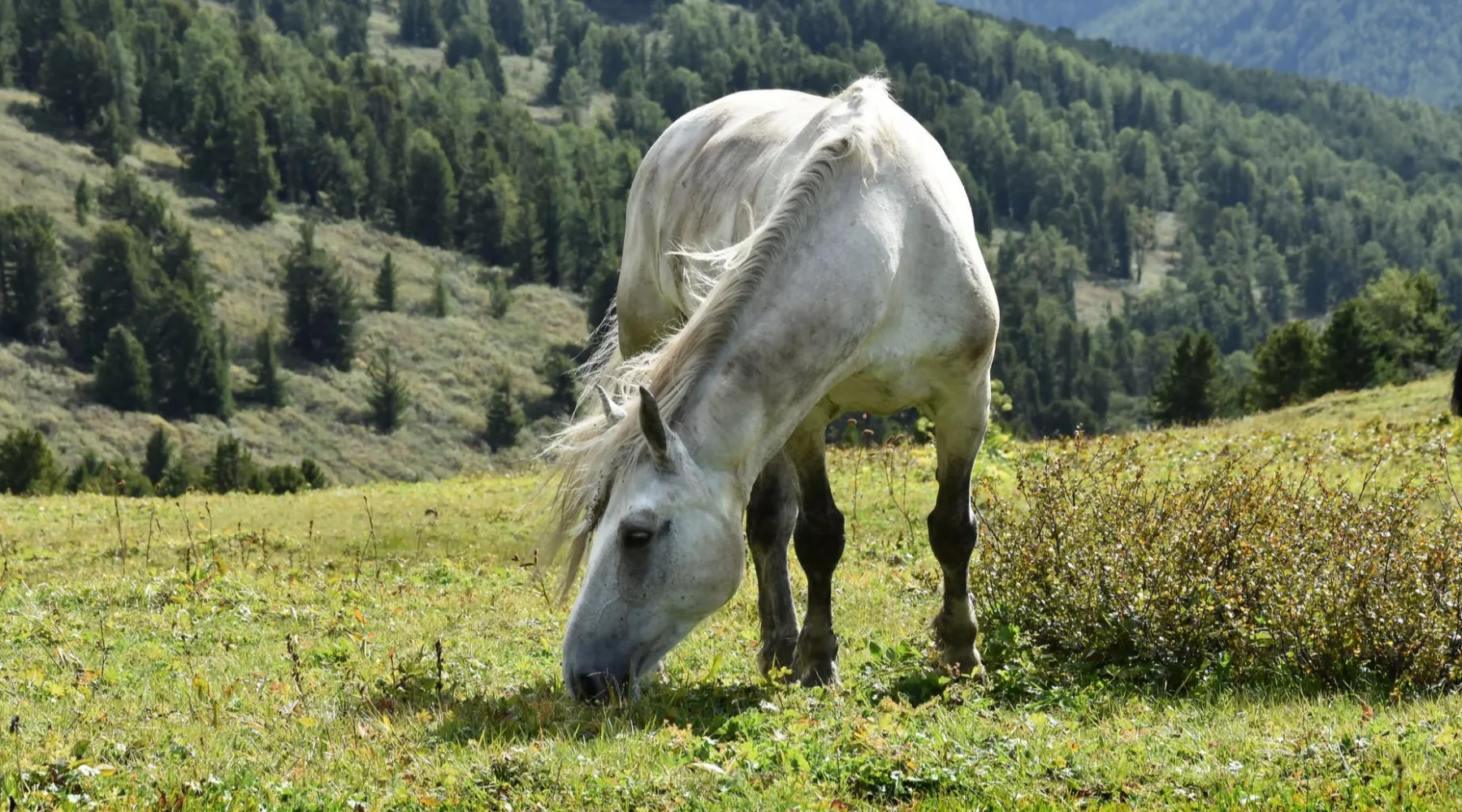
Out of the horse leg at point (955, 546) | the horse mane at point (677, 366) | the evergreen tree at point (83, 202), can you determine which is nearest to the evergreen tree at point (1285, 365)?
the horse leg at point (955, 546)

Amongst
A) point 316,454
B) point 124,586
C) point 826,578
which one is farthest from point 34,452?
point 316,454

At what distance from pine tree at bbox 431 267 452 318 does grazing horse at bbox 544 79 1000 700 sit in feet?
456

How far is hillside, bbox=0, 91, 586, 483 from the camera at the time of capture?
109000 millimetres

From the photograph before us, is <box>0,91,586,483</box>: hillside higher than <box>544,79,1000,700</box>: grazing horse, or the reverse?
<box>544,79,1000,700</box>: grazing horse

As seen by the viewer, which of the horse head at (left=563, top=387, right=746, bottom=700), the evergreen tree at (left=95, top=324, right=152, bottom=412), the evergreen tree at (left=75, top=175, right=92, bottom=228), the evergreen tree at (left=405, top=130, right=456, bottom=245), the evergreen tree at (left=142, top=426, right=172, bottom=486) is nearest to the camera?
the horse head at (left=563, top=387, right=746, bottom=700)

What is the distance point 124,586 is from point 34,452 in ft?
146

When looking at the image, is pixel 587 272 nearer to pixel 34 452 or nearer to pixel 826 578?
pixel 34 452

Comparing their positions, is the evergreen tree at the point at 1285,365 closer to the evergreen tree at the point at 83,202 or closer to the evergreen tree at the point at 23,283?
the evergreen tree at the point at 23,283

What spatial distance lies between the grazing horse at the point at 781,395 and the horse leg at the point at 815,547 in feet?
0.04

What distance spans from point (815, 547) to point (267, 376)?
391 feet

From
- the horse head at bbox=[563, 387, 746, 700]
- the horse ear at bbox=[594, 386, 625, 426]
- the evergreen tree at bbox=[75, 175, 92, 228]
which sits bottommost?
the evergreen tree at bbox=[75, 175, 92, 228]

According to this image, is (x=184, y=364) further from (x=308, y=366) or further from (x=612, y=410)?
(x=612, y=410)

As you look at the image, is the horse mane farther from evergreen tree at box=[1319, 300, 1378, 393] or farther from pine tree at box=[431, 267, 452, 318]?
pine tree at box=[431, 267, 452, 318]

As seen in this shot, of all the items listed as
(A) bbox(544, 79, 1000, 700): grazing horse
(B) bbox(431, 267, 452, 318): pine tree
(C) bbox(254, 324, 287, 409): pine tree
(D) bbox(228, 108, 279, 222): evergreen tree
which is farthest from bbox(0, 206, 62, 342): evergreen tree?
(A) bbox(544, 79, 1000, 700): grazing horse
